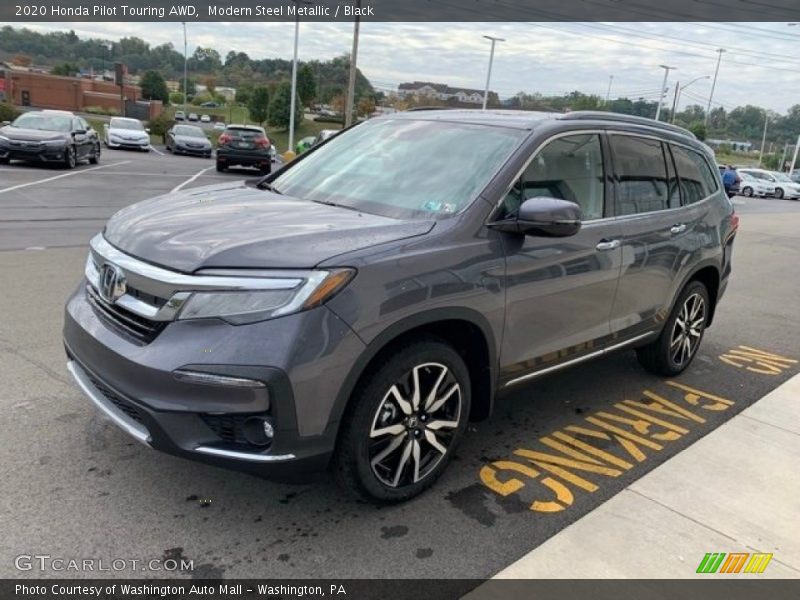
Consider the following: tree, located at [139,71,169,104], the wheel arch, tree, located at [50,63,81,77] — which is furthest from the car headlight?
tree, located at [50,63,81,77]

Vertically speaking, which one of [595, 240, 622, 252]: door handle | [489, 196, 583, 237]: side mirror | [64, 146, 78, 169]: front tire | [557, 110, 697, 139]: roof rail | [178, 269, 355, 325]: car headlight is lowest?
[64, 146, 78, 169]: front tire

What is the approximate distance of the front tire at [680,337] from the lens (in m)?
4.99

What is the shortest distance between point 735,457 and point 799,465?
375 millimetres

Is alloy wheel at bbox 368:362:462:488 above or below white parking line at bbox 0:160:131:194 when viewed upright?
above

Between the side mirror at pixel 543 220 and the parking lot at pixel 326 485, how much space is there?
118cm

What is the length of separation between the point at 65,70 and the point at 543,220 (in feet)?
369

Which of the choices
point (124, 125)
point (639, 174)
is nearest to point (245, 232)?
point (639, 174)

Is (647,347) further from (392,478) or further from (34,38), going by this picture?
(34,38)

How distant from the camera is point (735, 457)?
4004 mm

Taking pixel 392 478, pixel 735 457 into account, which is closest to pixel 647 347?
pixel 735 457

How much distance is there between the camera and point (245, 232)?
2.95 meters

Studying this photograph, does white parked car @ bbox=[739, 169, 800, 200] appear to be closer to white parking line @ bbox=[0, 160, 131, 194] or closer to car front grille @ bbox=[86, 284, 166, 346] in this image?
white parking line @ bbox=[0, 160, 131, 194]

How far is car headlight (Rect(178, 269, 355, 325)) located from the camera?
2.60m
